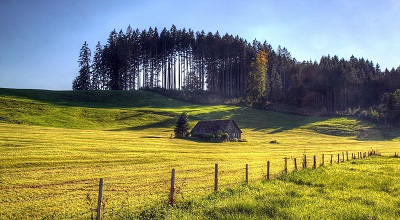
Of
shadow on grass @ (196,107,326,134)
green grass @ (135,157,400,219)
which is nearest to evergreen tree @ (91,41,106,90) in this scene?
shadow on grass @ (196,107,326,134)

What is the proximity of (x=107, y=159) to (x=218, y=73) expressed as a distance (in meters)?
108

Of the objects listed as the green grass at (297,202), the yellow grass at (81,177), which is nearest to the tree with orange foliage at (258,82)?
the yellow grass at (81,177)

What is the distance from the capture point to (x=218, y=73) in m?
136

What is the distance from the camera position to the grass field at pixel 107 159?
1548cm

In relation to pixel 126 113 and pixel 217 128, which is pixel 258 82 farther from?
pixel 126 113

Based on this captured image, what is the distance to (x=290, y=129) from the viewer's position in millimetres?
90375

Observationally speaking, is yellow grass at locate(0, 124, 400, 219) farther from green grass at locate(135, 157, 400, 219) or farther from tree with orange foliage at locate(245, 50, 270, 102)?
tree with orange foliage at locate(245, 50, 270, 102)

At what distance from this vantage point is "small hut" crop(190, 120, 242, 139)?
234ft

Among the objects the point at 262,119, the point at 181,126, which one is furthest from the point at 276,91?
the point at 181,126

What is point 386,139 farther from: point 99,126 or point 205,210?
point 205,210

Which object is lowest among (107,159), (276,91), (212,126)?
(107,159)

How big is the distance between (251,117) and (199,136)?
1501 inches

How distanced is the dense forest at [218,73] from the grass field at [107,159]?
1273 inches

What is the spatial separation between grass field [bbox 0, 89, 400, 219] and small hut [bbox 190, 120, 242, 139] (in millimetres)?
5126
